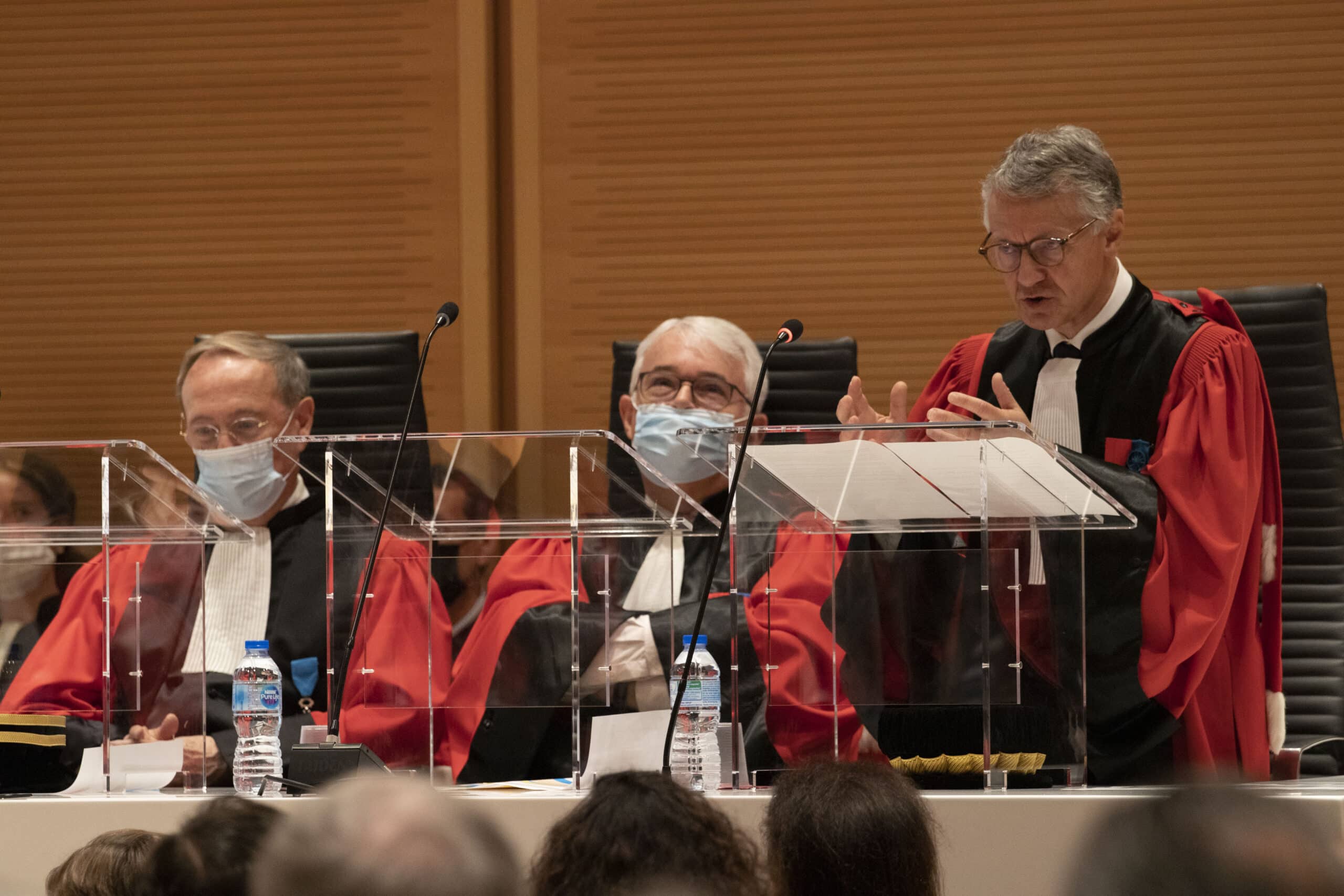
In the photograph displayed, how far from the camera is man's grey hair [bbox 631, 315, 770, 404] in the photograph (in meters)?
3.71

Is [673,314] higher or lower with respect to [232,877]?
higher

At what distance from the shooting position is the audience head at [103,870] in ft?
5.42

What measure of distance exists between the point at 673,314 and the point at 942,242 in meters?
0.91

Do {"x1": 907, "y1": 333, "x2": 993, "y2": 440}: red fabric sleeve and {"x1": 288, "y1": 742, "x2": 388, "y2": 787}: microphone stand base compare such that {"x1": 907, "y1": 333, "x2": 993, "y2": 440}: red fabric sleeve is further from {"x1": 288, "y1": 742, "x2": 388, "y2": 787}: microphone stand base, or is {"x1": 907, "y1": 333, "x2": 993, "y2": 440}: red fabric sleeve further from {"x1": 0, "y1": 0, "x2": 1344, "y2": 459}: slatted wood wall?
{"x1": 0, "y1": 0, "x2": 1344, "y2": 459}: slatted wood wall

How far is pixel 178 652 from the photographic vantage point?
272 centimetres

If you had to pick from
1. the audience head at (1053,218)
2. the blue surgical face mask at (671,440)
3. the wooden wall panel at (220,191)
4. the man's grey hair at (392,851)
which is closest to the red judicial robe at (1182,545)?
the audience head at (1053,218)

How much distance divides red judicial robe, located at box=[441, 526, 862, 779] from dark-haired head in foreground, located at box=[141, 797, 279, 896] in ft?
3.84

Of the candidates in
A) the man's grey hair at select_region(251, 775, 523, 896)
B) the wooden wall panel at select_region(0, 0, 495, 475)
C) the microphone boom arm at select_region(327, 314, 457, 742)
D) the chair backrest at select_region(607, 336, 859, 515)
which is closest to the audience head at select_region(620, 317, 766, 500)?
the chair backrest at select_region(607, 336, 859, 515)

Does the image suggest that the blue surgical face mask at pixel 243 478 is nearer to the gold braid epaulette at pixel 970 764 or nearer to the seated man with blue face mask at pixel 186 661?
the seated man with blue face mask at pixel 186 661

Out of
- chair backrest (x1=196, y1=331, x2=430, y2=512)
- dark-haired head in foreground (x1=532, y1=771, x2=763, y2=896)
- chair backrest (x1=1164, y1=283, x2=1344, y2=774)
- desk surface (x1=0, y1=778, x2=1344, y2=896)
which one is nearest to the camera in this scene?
dark-haired head in foreground (x1=532, y1=771, x2=763, y2=896)

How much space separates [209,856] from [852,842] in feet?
2.00

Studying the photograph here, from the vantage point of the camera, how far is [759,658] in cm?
243

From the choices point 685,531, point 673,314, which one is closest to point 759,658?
point 685,531

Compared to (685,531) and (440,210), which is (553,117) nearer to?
(440,210)
